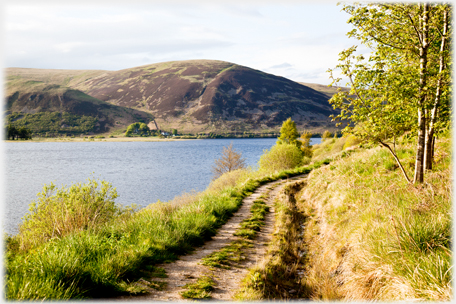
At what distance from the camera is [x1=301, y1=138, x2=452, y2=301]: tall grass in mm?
4312

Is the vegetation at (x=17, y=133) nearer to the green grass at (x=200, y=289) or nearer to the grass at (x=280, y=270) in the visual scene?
the grass at (x=280, y=270)

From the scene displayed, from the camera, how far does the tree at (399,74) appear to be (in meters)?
7.77

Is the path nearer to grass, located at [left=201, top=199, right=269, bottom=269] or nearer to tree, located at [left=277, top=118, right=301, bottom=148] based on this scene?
grass, located at [left=201, top=199, right=269, bottom=269]

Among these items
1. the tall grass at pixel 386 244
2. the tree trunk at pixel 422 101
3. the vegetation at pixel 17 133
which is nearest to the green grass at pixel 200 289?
the tall grass at pixel 386 244

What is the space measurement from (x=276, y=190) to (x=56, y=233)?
1218 cm

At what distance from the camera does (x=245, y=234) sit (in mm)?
9195

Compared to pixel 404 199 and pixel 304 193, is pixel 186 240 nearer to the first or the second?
pixel 404 199

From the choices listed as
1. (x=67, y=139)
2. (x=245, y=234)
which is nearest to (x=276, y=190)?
(x=245, y=234)

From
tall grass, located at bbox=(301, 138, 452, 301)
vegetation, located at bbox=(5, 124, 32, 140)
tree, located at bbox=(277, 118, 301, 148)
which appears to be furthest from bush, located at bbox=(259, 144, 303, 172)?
vegetation, located at bbox=(5, 124, 32, 140)

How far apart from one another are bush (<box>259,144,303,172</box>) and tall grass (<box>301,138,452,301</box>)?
25.9 m

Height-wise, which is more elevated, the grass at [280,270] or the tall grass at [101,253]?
the tall grass at [101,253]

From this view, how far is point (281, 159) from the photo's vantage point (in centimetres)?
3653

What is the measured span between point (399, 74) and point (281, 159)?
28775 millimetres

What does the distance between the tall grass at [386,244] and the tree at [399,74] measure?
1.73 m
